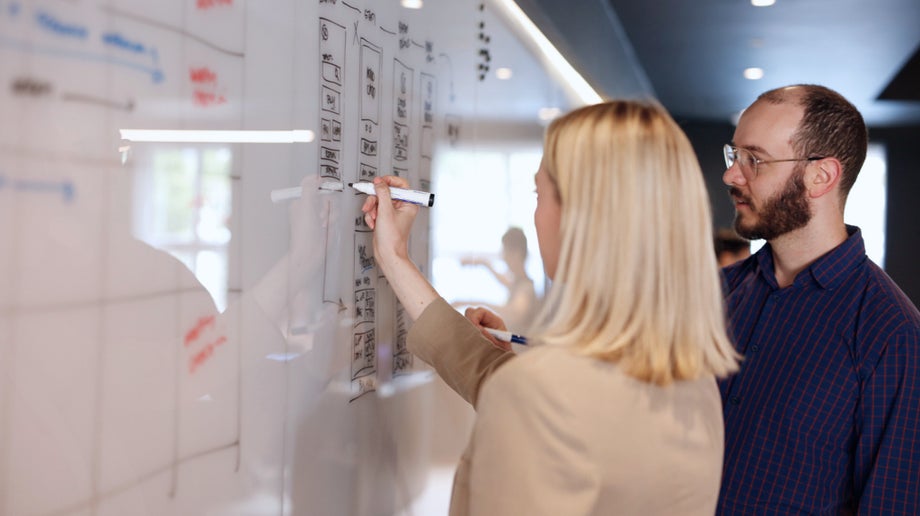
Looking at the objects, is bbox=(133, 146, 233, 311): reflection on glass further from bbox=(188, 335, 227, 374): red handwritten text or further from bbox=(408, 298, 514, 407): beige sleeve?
bbox=(408, 298, 514, 407): beige sleeve

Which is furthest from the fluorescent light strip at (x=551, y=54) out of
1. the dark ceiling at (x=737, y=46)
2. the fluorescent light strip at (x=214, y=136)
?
the fluorescent light strip at (x=214, y=136)

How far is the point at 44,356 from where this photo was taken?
709 millimetres

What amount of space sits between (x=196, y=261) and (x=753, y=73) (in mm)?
5059

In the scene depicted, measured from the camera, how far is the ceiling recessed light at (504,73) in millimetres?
2232

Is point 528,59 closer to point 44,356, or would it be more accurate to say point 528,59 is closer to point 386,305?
point 386,305

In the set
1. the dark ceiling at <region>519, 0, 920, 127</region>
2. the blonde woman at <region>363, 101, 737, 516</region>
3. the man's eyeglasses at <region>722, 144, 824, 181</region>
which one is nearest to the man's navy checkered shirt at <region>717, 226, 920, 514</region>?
the man's eyeglasses at <region>722, 144, 824, 181</region>

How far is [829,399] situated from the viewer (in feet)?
4.62

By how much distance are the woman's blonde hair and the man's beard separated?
70cm

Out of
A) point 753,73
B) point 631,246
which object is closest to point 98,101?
point 631,246

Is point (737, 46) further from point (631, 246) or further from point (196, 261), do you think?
point (196, 261)

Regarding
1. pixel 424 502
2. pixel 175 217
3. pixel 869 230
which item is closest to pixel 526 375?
pixel 175 217

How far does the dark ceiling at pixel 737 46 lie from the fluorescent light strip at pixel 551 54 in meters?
0.03

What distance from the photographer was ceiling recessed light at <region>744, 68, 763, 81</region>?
5245 millimetres

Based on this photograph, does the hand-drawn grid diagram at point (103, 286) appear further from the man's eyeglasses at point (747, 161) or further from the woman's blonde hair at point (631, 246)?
the man's eyeglasses at point (747, 161)
